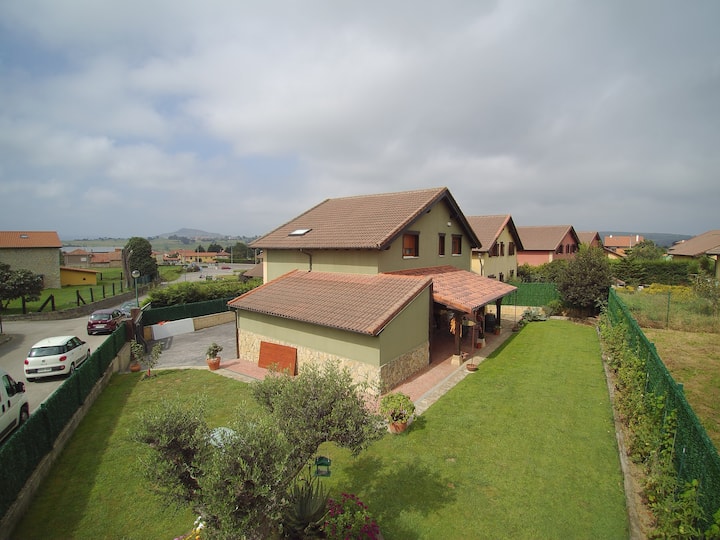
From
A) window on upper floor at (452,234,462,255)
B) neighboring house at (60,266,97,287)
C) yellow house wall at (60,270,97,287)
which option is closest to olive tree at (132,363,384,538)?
window on upper floor at (452,234,462,255)

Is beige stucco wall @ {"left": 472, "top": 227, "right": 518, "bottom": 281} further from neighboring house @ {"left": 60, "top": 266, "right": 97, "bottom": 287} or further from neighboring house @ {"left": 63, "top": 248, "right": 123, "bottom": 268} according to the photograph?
neighboring house @ {"left": 63, "top": 248, "right": 123, "bottom": 268}

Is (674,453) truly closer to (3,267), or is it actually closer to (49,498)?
(49,498)

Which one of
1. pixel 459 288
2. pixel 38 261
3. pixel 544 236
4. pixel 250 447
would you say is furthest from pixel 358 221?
pixel 38 261

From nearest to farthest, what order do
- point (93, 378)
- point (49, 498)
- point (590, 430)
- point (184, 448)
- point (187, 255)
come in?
point (184, 448)
point (49, 498)
point (590, 430)
point (93, 378)
point (187, 255)

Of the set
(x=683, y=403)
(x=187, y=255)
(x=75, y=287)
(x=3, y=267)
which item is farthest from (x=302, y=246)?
(x=187, y=255)

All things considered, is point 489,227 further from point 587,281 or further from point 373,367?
point 373,367

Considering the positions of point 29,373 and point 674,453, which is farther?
point 29,373

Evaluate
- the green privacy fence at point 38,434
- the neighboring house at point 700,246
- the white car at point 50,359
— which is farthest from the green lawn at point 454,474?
the neighboring house at point 700,246

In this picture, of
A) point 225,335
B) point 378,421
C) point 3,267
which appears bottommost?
point 225,335
